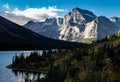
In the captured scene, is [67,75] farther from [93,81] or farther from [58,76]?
[93,81]

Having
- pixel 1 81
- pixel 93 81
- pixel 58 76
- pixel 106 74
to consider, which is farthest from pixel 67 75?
pixel 1 81

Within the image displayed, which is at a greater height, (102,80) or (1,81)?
(102,80)

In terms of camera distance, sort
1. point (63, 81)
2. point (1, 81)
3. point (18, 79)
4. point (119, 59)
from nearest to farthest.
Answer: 1. point (63, 81)
2. point (119, 59)
3. point (1, 81)
4. point (18, 79)

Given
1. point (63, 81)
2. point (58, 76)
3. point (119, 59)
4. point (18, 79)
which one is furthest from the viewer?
point (18, 79)

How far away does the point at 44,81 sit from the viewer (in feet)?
421

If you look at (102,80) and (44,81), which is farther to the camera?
(44,81)

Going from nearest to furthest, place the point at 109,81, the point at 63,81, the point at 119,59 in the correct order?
the point at 109,81, the point at 63,81, the point at 119,59

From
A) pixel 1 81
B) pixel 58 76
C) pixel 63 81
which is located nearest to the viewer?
pixel 63 81

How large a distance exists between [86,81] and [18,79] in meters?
115

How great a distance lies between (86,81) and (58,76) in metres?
38.7

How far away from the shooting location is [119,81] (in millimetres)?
86875

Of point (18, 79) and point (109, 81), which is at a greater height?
point (109, 81)

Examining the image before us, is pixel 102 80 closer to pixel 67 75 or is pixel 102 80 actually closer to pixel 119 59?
pixel 67 75

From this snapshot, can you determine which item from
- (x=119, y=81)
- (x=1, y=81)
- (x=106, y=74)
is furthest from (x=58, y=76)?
(x=1, y=81)
